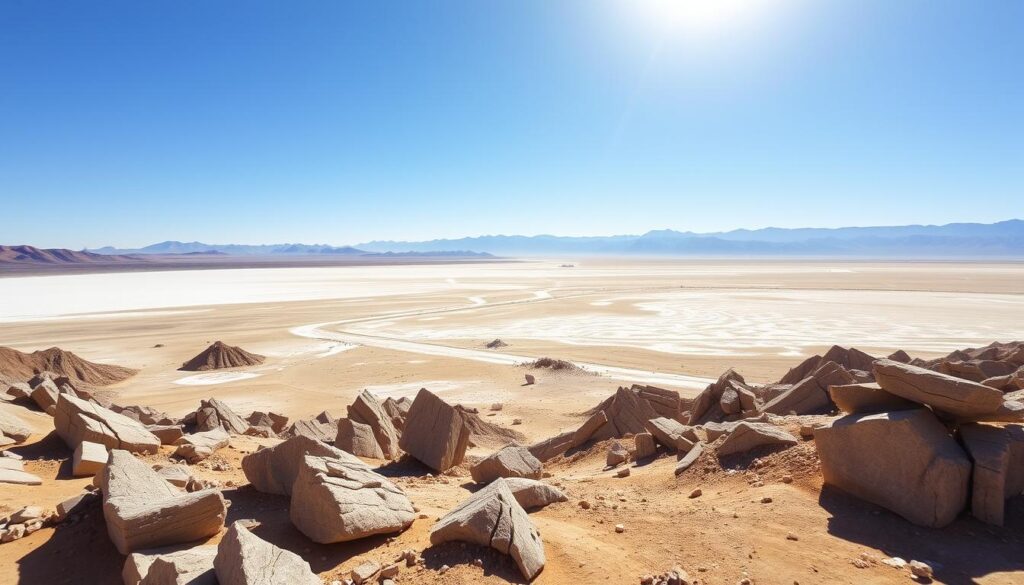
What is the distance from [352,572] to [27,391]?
10995 millimetres

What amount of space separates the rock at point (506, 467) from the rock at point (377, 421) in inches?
105

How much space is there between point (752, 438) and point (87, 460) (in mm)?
8430

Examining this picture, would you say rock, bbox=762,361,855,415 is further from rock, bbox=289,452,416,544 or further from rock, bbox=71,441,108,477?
rock, bbox=71,441,108,477

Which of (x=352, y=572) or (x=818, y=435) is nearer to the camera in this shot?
(x=352, y=572)

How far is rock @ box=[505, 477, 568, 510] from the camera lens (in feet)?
21.7

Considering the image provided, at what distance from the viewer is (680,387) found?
65.3 ft

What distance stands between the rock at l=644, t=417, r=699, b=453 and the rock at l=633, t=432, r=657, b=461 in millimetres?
171

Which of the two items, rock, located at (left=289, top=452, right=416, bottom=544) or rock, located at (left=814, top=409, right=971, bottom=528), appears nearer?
rock, located at (left=289, top=452, right=416, bottom=544)

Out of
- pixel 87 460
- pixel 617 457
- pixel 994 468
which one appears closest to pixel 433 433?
pixel 617 457

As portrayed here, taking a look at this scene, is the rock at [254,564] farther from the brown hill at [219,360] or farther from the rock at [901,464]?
the brown hill at [219,360]

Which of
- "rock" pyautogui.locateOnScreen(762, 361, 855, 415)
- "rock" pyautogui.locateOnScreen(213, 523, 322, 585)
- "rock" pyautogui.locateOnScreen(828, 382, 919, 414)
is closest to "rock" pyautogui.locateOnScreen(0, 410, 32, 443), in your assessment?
"rock" pyautogui.locateOnScreen(213, 523, 322, 585)

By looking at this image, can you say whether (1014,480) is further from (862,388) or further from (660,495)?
(660,495)

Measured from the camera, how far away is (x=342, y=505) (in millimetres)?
5426

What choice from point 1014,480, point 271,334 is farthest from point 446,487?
point 271,334
